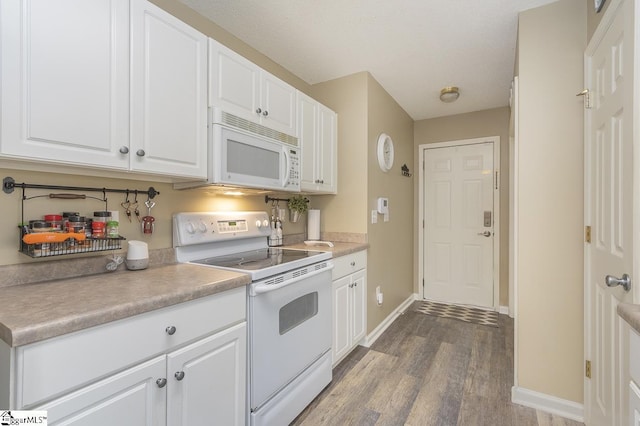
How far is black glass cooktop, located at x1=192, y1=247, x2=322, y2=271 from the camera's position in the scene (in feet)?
5.24

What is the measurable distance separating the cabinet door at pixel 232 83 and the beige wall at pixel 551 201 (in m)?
1.66

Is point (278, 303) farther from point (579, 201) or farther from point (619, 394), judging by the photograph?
point (579, 201)

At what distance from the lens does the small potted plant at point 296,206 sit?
8.66ft

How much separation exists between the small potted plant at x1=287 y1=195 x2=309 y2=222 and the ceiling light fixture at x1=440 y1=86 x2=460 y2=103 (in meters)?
1.82

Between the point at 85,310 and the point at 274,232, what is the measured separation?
1570 millimetres

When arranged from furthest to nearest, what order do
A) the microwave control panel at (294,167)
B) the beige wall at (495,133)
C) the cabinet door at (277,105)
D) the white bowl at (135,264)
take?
the beige wall at (495,133) < the microwave control panel at (294,167) < the cabinet door at (277,105) < the white bowl at (135,264)

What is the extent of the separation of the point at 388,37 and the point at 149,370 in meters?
2.39

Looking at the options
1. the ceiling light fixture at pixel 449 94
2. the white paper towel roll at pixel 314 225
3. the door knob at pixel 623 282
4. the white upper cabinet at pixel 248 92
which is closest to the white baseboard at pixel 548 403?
the door knob at pixel 623 282

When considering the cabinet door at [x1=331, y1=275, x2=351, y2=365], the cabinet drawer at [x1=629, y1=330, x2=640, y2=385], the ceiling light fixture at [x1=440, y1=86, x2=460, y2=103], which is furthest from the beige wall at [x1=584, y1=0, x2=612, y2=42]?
the cabinet door at [x1=331, y1=275, x2=351, y2=365]

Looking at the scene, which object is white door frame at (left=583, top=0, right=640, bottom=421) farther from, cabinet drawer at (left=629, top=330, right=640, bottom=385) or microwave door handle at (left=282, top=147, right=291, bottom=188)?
microwave door handle at (left=282, top=147, right=291, bottom=188)

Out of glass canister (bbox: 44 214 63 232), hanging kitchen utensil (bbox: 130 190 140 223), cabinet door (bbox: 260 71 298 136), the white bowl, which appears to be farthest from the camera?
cabinet door (bbox: 260 71 298 136)

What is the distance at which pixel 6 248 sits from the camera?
1170 mm

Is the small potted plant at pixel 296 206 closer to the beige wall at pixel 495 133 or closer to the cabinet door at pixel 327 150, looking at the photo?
the cabinet door at pixel 327 150

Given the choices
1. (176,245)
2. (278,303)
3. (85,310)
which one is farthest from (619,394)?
(176,245)
